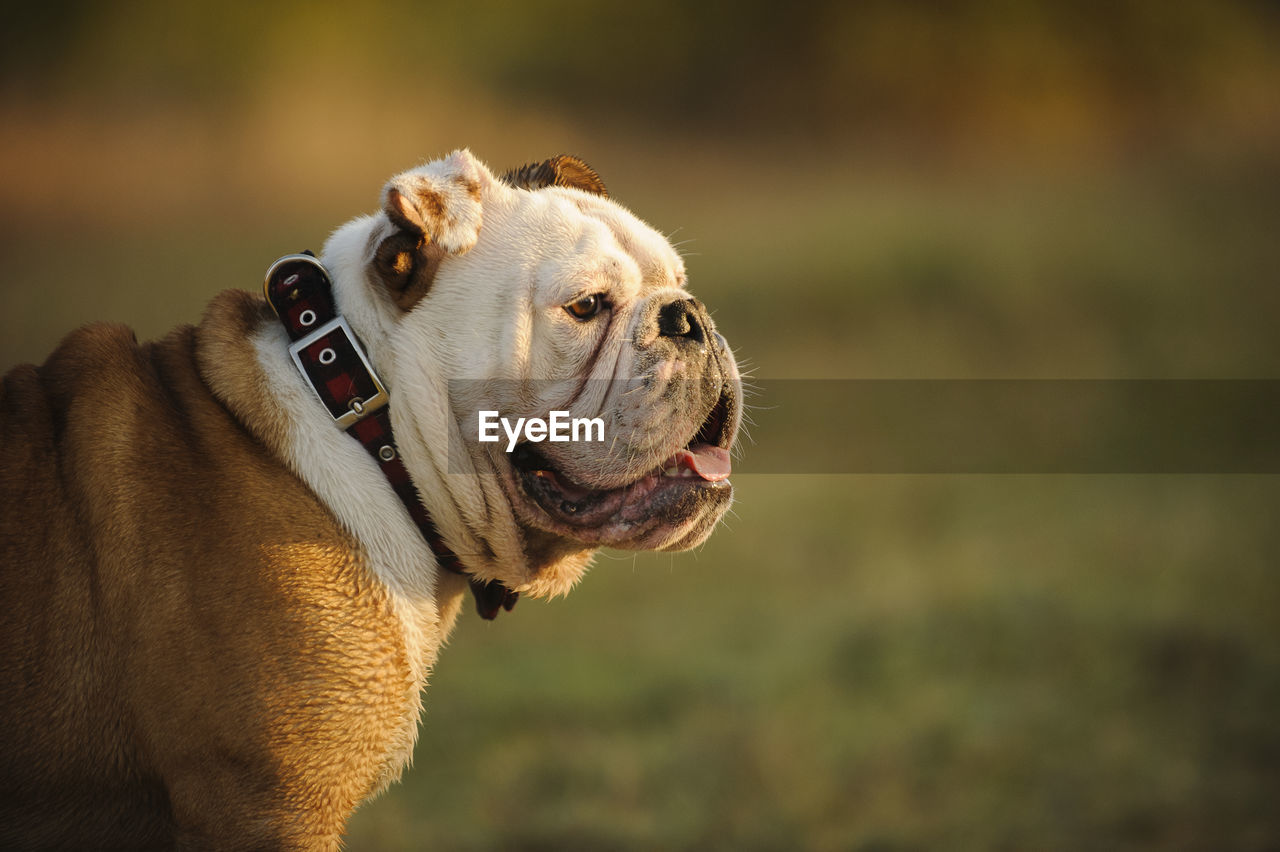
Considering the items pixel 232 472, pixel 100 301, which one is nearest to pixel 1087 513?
pixel 232 472

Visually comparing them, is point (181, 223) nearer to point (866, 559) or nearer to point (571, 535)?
point (866, 559)

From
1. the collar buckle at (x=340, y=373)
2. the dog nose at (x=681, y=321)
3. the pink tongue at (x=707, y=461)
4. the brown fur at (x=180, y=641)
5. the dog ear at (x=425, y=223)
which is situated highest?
the dog ear at (x=425, y=223)

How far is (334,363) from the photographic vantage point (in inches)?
105

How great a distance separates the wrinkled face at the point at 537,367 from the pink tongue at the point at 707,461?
1 centimetres

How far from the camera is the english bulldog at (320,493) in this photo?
244 centimetres

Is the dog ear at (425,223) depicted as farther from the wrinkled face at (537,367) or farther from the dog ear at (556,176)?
the dog ear at (556,176)

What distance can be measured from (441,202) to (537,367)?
0.48 metres
